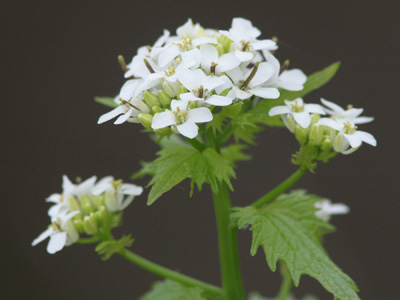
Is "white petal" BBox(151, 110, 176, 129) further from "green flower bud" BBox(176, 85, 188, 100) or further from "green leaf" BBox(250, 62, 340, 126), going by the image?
"green leaf" BBox(250, 62, 340, 126)

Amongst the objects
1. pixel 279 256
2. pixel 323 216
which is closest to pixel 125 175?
pixel 323 216

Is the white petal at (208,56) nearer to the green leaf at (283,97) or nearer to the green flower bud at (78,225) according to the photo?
the green leaf at (283,97)

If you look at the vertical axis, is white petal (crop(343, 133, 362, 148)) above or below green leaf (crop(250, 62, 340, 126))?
below

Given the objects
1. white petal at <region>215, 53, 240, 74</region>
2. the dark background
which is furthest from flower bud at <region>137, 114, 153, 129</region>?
the dark background

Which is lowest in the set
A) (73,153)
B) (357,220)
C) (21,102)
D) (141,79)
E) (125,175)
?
(357,220)

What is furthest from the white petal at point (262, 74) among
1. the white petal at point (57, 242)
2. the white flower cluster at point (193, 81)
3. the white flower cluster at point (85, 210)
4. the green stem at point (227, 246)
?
the white petal at point (57, 242)

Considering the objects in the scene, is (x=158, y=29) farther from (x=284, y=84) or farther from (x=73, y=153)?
(x=284, y=84)
